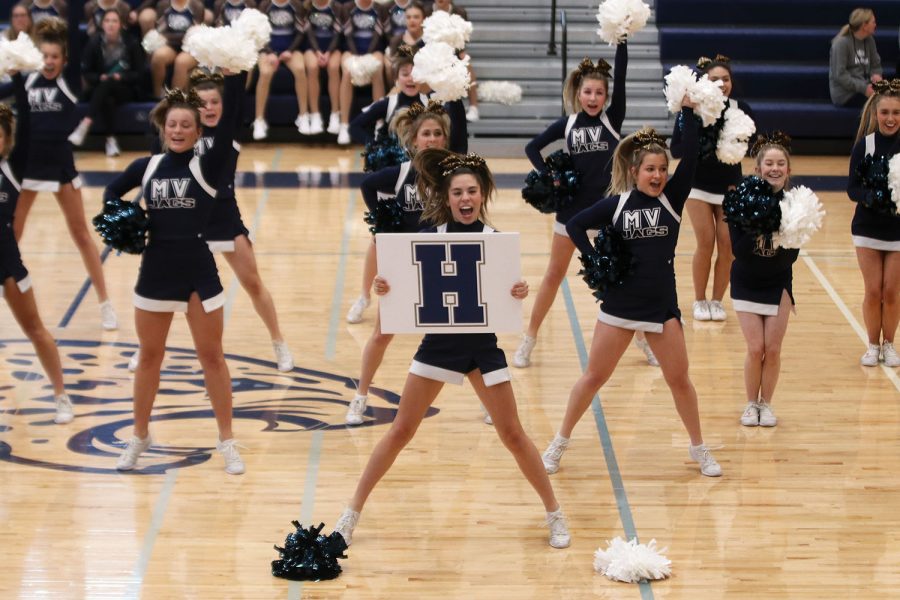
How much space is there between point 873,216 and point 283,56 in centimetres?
712

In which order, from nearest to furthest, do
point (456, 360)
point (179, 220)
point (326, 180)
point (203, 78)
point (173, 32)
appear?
point (456, 360) < point (179, 220) < point (203, 78) < point (326, 180) < point (173, 32)

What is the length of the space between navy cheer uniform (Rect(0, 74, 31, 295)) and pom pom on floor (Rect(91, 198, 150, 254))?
79 cm

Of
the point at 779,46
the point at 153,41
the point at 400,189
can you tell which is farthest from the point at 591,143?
the point at 779,46

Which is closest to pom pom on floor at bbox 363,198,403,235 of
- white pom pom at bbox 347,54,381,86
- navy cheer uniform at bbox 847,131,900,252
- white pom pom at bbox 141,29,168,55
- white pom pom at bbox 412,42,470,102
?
white pom pom at bbox 412,42,470,102

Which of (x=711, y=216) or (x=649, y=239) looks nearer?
(x=649, y=239)

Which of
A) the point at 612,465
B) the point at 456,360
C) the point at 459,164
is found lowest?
the point at 612,465

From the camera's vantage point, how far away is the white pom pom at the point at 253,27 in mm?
5246

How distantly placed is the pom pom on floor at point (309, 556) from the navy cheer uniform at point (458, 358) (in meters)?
0.70

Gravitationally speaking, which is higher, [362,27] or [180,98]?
[180,98]

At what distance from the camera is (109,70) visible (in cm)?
1182

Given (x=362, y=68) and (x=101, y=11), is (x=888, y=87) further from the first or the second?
(x=101, y=11)

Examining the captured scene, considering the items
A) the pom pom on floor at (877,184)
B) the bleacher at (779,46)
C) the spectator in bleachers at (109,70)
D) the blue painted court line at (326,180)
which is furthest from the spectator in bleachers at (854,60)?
the spectator in bleachers at (109,70)

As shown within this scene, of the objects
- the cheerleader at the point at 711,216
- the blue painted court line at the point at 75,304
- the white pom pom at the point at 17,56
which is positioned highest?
the white pom pom at the point at 17,56

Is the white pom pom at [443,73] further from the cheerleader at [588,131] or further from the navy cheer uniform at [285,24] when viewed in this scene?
the navy cheer uniform at [285,24]
